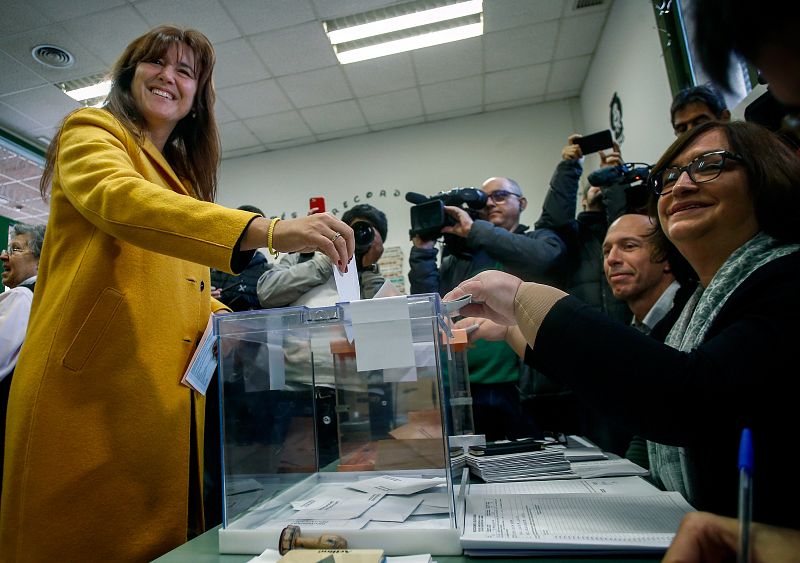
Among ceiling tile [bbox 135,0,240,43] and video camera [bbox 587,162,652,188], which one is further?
ceiling tile [bbox 135,0,240,43]

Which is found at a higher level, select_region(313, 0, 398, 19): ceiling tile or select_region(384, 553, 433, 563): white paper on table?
select_region(313, 0, 398, 19): ceiling tile

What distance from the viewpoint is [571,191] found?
2.01 metres

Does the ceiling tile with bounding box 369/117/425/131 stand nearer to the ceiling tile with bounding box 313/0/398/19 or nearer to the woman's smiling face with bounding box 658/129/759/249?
the ceiling tile with bounding box 313/0/398/19

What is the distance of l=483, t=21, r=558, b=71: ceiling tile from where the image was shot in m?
3.29

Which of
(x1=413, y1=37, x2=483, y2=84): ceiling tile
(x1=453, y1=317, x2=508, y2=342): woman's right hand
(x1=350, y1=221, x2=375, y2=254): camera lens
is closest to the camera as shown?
(x1=453, y1=317, x2=508, y2=342): woman's right hand

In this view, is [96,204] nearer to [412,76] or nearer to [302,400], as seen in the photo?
[302,400]

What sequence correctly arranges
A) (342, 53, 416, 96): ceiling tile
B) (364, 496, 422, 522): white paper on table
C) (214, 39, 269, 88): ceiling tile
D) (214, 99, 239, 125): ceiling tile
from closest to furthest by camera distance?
(364, 496, 422, 522): white paper on table
(214, 39, 269, 88): ceiling tile
(342, 53, 416, 96): ceiling tile
(214, 99, 239, 125): ceiling tile

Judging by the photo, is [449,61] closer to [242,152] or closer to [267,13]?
[267,13]

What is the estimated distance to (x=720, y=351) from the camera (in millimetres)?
568

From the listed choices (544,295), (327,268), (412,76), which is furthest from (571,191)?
(412,76)

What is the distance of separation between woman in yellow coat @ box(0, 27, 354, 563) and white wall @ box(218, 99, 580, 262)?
11.3 ft

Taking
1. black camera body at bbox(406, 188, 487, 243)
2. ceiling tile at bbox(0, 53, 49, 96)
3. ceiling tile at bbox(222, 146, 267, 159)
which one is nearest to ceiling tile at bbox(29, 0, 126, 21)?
ceiling tile at bbox(0, 53, 49, 96)

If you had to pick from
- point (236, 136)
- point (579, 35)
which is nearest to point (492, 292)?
point (579, 35)

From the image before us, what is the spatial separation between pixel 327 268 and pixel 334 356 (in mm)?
958
